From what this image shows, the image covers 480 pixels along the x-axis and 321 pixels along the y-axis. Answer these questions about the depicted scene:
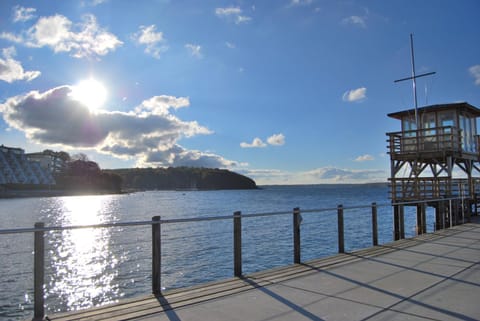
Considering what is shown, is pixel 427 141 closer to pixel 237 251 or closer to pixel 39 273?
pixel 237 251

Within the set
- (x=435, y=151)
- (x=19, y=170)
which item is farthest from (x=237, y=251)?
(x=19, y=170)

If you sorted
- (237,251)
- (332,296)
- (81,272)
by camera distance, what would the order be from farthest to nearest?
(81,272)
(237,251)
(332,296)

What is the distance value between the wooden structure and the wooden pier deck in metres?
13.0

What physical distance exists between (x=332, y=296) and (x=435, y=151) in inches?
653

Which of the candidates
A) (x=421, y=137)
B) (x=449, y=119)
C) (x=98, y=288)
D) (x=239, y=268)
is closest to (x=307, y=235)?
(x=421, y=137)

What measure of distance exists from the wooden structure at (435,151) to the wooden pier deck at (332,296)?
13046 millimetres

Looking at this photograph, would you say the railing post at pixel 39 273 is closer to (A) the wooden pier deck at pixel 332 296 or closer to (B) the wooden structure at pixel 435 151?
(A) the wooden pier deck at pixel 332 296

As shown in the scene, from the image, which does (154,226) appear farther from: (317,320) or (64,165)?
(64,165)

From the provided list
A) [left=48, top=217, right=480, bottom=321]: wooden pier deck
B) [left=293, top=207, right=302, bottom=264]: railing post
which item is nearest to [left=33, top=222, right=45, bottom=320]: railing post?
[left=48, top=217, right=480, bottom=321]: wooden pier deck

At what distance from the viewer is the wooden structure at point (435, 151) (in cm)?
1873

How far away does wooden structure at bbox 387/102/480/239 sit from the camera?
738 inches

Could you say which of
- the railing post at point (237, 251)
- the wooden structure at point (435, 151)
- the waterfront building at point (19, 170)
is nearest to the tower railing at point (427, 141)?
the wooden structure at point (435, 151)

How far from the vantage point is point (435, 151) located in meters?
18.7

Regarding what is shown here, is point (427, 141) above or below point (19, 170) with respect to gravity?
below
